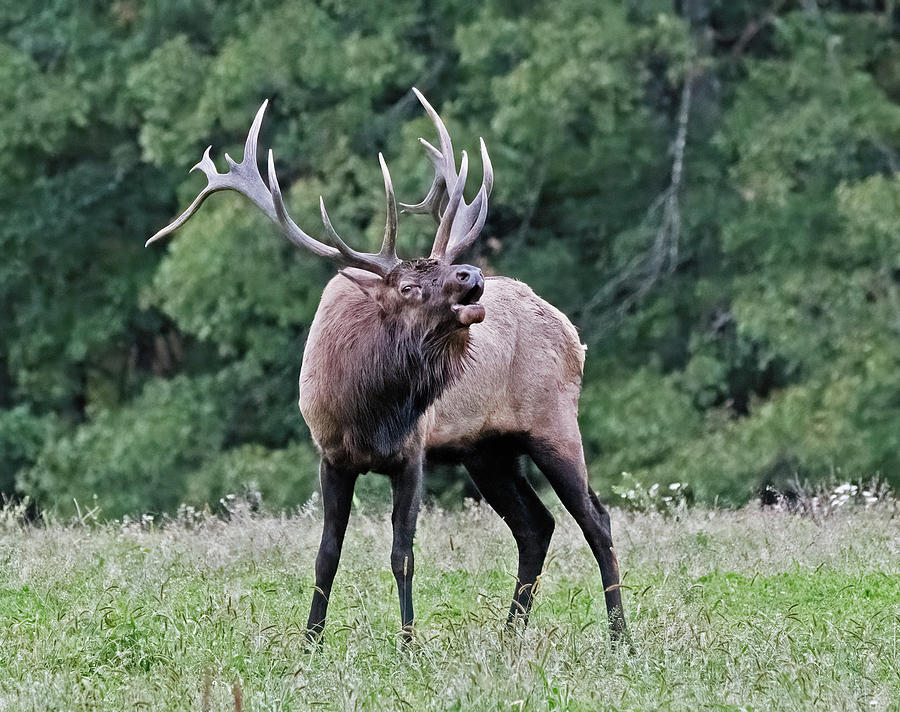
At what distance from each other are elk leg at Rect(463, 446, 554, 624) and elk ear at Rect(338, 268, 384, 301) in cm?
109

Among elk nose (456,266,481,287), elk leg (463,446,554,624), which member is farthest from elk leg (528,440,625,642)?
elk nose (456,266,481,287)

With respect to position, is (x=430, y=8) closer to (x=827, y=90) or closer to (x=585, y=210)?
(x=585, y=210)

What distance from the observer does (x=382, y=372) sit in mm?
6750

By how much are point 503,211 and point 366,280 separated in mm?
11781

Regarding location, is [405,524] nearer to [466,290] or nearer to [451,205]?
[466,290]

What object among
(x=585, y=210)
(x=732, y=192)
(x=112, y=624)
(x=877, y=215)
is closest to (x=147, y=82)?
(x=585, y=210)

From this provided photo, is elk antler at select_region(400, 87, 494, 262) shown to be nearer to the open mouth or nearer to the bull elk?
the bull elk

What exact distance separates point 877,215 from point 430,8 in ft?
19.9

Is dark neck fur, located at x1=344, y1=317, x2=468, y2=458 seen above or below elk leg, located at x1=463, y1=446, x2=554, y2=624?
above

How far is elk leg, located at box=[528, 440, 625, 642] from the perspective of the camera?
287 inches

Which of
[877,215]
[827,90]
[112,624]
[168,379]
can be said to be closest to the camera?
[112,624]

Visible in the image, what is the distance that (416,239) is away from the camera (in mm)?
16062

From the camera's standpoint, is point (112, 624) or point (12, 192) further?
point (12, 192)

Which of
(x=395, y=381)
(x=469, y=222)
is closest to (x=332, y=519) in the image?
(x=395, y=381)
